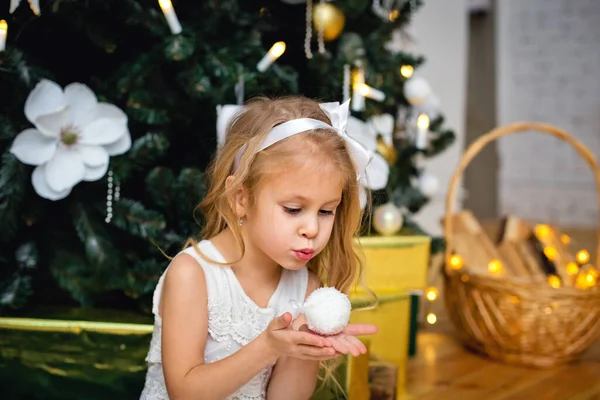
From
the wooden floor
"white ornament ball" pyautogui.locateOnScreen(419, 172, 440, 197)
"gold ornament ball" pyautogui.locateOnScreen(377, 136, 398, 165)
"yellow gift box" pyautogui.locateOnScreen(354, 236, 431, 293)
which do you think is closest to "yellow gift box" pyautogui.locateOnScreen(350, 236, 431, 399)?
"yellow gift box" pyautogui.locateOnScreen(354, 236, 431, 293)

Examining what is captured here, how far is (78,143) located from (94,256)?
0.22m

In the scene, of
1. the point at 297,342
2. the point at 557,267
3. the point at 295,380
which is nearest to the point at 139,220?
the point at 295,380

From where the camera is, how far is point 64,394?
4.36 ft

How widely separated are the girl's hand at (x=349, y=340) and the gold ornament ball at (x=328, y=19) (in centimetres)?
94

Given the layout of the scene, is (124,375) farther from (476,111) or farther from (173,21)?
(476,111)

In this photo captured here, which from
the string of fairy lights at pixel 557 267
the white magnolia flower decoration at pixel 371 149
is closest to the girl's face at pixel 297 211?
the white magnolia flower decoration at pixel 371 149

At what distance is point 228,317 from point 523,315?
3.67 feet

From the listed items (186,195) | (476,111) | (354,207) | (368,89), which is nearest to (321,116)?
(354,207)

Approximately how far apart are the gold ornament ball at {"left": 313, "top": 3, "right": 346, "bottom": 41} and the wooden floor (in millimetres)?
931

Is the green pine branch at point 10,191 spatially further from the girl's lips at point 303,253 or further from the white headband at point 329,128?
the girl's lips at point 303,253

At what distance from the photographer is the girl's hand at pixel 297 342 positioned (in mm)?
874

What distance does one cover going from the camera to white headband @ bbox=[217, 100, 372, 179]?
0.99 metres

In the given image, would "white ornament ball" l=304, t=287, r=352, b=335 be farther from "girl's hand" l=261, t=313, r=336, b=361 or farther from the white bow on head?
the white bow on head

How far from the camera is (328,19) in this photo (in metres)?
1.65
